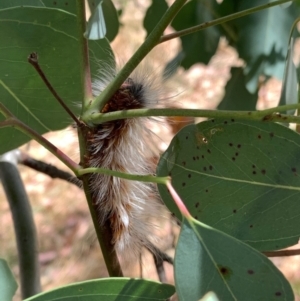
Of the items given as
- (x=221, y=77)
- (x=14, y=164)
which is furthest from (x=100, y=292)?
(x=221, y=77)

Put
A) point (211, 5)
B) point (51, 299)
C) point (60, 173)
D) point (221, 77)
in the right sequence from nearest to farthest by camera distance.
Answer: point (51, 299) → point (211, 5) → point (60, 173) → point (221, 77)

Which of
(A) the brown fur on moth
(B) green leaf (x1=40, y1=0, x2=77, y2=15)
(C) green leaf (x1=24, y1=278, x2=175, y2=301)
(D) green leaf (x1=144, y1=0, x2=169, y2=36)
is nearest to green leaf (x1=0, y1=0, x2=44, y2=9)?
(B) green leaf (x1=40, y1=0, x2=77, y2=15)

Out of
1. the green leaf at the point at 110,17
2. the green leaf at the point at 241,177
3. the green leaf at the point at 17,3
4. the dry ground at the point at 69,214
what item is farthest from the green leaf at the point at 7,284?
the dry ground at the point at 69,214

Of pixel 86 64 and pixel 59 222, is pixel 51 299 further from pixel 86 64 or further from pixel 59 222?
pixel 59 222

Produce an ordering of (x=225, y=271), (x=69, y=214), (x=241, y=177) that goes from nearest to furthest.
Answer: (x=225, y=271)
(x=241, y=177)
(x=69, y=214)

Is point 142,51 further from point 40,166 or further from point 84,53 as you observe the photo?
point 40,166

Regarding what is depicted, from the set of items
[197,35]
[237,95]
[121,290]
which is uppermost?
[197,35]

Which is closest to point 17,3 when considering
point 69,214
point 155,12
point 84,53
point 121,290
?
point 84,53

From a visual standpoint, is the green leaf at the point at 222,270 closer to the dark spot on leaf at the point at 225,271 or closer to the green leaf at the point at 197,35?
the dark spot on leaf at the point at 225,271
